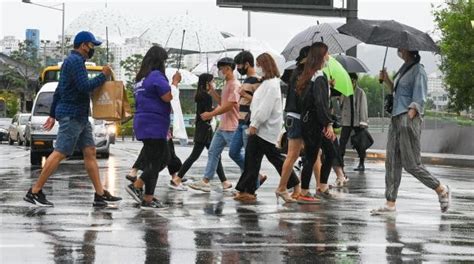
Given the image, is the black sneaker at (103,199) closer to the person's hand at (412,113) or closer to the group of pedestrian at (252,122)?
the group of pedestrian at (252,122)

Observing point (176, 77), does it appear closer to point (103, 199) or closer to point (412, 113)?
point (103, 199)

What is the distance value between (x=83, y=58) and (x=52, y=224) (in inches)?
91.8

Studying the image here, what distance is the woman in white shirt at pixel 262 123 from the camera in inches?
436

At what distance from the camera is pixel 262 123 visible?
11.1m

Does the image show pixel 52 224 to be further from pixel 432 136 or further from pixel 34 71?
pixel 34 71

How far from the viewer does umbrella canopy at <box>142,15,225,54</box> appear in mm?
27547

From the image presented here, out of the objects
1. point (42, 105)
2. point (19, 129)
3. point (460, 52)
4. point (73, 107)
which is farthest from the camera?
point (19, 129)

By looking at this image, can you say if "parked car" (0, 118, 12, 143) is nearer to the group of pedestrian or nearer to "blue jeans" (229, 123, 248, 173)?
the group of pedestrian

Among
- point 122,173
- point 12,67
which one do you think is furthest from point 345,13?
point 12,67

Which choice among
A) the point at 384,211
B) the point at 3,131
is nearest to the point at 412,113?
the point at 384,211

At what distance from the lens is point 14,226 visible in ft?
27.7

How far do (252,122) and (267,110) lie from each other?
0.21 metres

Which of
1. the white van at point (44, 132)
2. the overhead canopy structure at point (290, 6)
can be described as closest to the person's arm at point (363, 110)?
the white van at point (44, 132)

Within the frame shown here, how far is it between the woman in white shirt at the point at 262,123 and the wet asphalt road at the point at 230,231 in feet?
0.95
